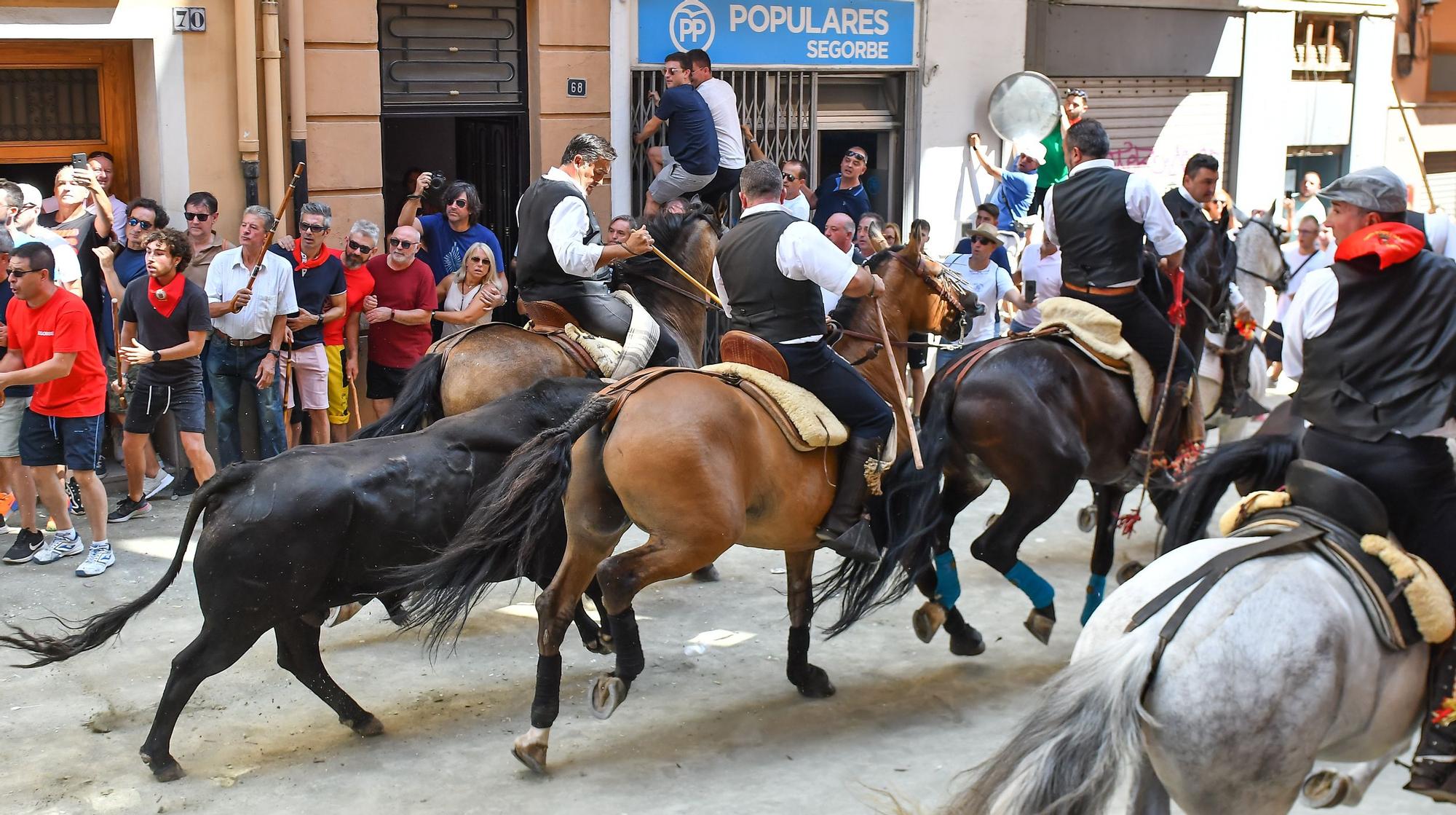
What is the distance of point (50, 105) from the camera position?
10094mm

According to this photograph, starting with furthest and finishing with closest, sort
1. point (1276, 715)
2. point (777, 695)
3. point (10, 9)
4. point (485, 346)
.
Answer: point (10, 9), point (485, 346), point (777, 695), point (1276, 715)

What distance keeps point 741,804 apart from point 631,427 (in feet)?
4.80

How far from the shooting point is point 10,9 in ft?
30.5

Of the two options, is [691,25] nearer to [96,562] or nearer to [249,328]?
[249,328]

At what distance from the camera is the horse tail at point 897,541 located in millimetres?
6215

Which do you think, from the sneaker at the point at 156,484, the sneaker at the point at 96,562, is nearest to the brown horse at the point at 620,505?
the sneaker at the point at 96,562

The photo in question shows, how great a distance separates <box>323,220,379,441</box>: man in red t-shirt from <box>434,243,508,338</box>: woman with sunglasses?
54 cm

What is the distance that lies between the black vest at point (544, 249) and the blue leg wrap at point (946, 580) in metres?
2.45

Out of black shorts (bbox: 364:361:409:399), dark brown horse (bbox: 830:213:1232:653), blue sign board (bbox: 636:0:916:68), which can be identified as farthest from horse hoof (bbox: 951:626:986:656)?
blue sign board (bbox: 636:0:916:68)

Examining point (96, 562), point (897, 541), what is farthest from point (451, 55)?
point (897, 541)

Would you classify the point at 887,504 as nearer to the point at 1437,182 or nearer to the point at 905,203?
the point at 905,203

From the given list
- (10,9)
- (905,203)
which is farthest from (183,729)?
(905,203)

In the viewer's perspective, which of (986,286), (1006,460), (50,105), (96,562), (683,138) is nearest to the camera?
(1006,460)

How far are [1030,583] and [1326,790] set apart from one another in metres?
2.41
